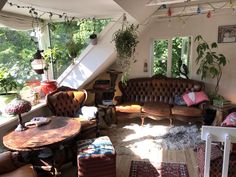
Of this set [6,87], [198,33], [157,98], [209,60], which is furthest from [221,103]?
[6,87]

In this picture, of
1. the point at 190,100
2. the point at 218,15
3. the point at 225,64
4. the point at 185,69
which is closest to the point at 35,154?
the point at 190,100

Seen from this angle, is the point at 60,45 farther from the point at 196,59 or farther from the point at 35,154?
the point at 196,59

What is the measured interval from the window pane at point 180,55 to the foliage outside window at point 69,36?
1.90 metres

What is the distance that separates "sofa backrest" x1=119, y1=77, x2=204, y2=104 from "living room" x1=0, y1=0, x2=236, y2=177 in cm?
27

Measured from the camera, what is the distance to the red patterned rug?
109 inches

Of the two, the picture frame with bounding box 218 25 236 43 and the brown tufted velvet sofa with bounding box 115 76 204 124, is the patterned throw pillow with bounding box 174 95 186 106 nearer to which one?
the brown tufted velvet sofa with bounding box 115 76 204 124

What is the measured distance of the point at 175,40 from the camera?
16.4ft

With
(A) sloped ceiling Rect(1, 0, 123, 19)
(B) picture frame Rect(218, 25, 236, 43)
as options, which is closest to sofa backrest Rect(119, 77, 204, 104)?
(B) picture frame Rect(218, 25, 236, 43)

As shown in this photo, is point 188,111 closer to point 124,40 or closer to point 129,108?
point 129,108

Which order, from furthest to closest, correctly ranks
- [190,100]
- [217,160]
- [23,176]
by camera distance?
[190,100] → [217,160] → [23,176]

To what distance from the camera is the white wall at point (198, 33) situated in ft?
15.0

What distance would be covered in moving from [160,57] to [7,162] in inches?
Answer: 160

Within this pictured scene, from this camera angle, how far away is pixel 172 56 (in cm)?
505

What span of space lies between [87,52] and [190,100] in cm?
238
